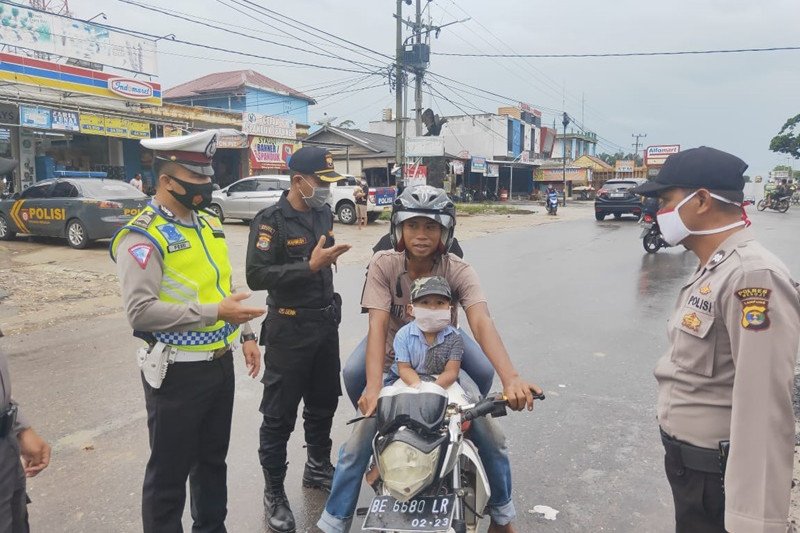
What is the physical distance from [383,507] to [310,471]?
1.58 meters

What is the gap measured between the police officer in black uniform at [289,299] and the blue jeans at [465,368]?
0.38m

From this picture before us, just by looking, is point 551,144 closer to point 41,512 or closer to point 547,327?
point 547,327

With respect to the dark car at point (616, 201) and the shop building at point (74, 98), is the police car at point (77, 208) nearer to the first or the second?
the shop building at point (74, 98)

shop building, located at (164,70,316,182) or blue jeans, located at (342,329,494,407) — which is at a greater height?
shop building, located at (164,70,316,182)

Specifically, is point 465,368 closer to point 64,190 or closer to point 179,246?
point 179,246

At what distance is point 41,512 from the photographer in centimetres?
309

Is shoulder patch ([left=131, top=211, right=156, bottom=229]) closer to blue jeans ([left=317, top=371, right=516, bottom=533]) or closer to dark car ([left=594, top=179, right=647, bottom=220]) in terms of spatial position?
blue jeans ([left=317, top=371, right=516, bottom=533])

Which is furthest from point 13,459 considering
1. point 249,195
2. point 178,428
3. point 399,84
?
point 399,84

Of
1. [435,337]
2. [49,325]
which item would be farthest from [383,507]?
[49,325]

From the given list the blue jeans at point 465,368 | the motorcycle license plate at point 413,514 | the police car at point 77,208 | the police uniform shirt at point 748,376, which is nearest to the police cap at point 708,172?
the police uniform shirt at point 748,376

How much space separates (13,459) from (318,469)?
1809 mm

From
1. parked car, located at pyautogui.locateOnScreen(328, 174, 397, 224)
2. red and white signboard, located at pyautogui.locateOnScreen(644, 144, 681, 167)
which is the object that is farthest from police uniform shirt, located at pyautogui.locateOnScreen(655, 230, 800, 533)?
red and white signboard, located at pyautogui.locateOnScreen(644, 144, 681, 167)

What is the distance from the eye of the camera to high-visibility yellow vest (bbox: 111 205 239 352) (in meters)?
2.33

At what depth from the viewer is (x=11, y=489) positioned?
6.27ft
